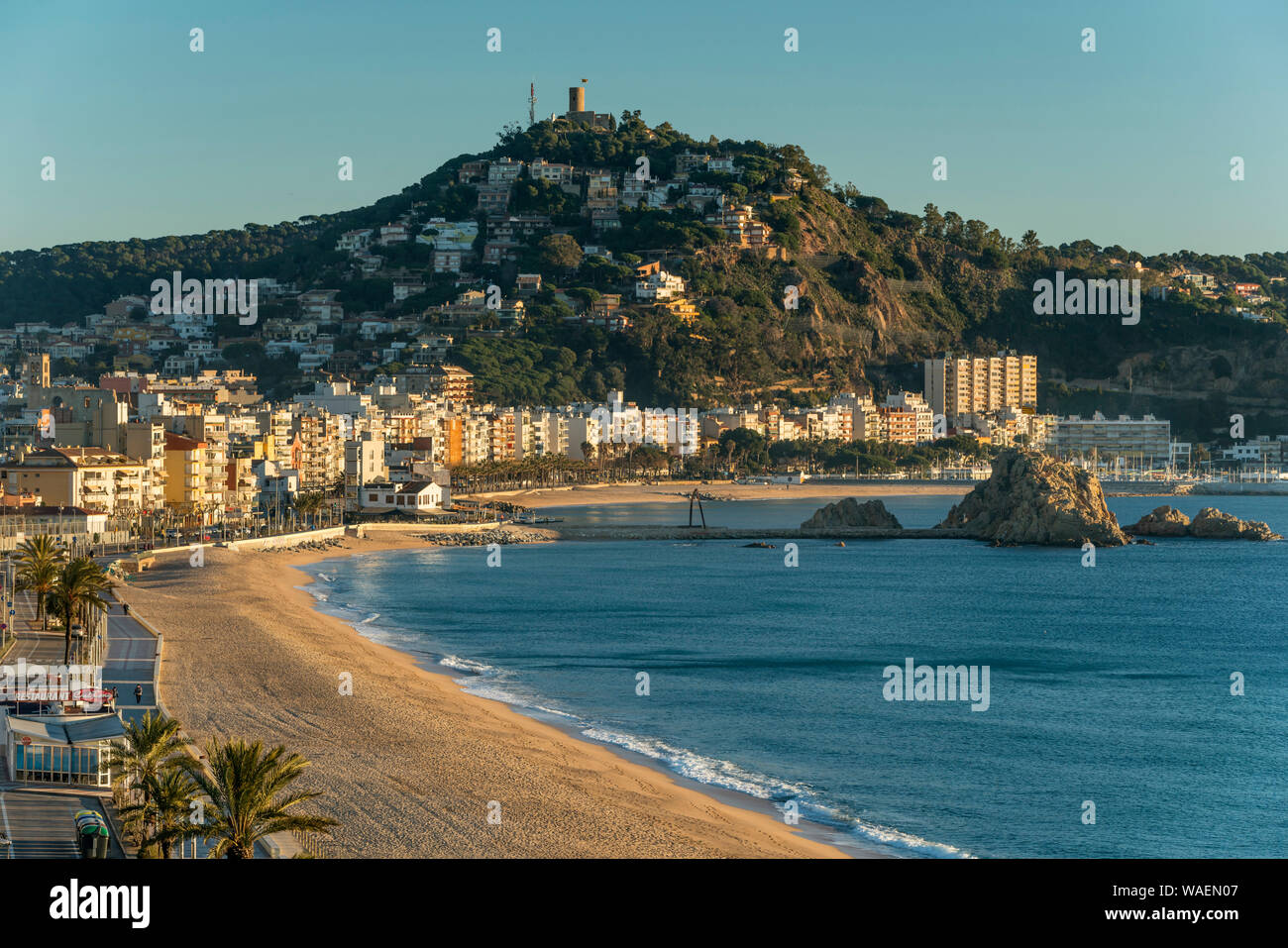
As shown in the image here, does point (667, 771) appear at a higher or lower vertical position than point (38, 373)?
lower

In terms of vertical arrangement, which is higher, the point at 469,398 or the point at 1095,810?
the point at 469,398

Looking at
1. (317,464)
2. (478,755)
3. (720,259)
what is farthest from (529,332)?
(478,755)

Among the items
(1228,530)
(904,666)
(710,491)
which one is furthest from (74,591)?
(710,491)

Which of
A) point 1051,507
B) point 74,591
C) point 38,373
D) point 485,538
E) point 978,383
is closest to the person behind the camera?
point 74,591

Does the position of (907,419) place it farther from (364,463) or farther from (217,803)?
(217,803)

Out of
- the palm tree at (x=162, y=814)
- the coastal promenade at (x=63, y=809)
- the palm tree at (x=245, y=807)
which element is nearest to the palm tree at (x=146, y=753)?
the palm tree at (x=162, y=814)
